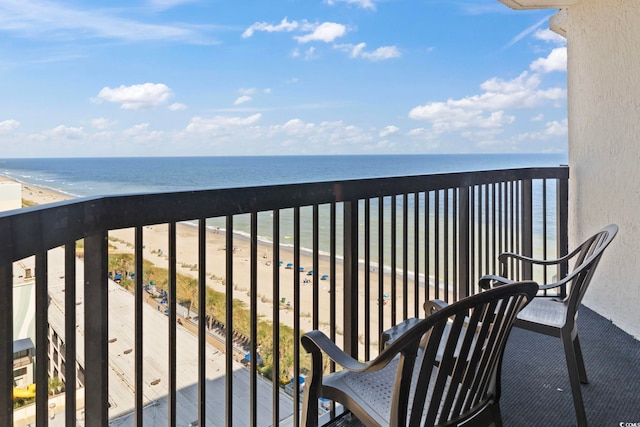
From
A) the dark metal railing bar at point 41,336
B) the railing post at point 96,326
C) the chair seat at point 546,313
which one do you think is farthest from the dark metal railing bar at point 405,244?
the dark metal railing bar at point 41,336

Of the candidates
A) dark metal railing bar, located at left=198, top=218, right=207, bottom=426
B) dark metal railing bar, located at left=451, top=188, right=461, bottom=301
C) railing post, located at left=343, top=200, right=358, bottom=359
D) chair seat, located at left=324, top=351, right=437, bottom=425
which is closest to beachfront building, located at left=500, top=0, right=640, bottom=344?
dark metal railing bar, located at left=451, top=188, right=461, bottom=301

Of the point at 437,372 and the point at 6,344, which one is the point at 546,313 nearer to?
the point at 437,372

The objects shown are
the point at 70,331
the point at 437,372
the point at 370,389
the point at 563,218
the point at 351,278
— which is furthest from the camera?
the point at 563,218

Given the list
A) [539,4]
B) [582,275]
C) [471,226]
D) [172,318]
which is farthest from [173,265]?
[539,4]

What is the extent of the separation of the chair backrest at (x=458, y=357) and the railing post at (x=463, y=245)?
5.33 feet

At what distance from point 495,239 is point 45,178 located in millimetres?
35433

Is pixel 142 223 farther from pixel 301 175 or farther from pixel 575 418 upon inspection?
pixel 301 175

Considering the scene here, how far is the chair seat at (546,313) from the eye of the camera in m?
1.91

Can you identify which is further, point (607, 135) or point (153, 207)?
point (607, 135)

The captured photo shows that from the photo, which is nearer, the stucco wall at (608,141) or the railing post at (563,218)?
the stucco wall at (608,141)

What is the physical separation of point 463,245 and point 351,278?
123 cm

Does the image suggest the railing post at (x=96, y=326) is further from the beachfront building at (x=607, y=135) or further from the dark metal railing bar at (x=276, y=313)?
the beachfront building at (x=607, y=135)

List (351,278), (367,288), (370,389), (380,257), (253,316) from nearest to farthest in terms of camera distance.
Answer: (370,389) < (253,316) < (351,278) < (367,288) < (380,257)

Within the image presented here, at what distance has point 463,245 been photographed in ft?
9.45
